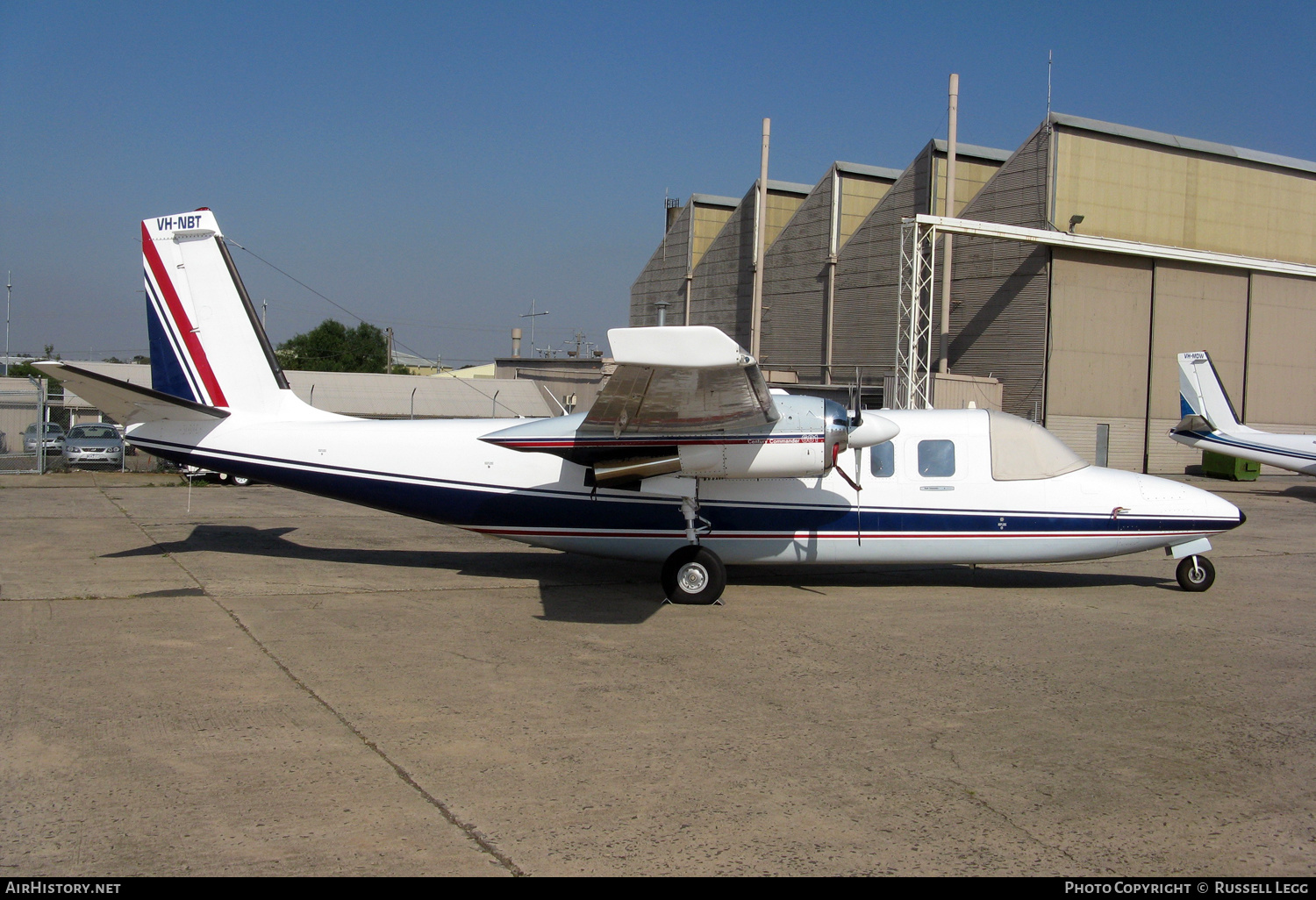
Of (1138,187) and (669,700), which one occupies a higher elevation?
(1138,187)

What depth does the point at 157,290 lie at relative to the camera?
38.6 feet

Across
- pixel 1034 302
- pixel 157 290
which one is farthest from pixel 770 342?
pixel 157 290

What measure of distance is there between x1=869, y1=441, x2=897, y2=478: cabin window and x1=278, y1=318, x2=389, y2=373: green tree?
7919cm

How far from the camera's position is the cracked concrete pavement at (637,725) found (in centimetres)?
439

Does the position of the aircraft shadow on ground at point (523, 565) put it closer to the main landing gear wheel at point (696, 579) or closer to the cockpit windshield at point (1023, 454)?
the main landing gear wheel at point (696, 579)

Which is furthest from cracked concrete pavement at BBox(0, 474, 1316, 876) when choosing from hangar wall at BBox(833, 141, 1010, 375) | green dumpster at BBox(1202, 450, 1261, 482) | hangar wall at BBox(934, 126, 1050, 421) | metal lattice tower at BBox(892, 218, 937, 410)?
hangar wall at BBox(833, 141, 1010, 375)

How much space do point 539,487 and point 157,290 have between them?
5451 mm

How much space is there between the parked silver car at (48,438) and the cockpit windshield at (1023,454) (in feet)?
90.1

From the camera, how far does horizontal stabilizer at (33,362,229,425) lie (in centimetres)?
998

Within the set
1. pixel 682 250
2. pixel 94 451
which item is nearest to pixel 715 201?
pixel 682 250

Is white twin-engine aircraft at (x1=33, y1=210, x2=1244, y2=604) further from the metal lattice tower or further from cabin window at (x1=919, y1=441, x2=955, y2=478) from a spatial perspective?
the metal lattice tower

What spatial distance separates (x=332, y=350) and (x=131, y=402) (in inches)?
3088

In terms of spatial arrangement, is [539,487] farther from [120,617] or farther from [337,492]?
[120,617]

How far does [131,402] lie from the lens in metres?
11.0
